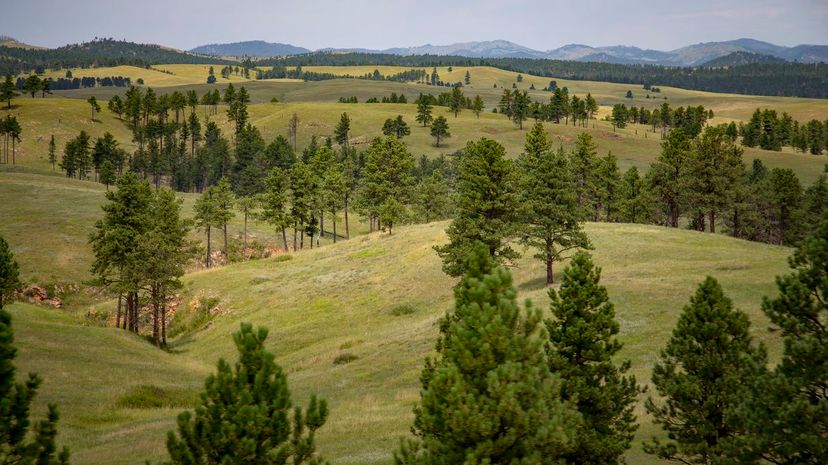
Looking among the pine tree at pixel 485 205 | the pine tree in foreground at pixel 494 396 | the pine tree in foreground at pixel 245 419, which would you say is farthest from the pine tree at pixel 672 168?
the pine tree in foreground at pixel 245 419

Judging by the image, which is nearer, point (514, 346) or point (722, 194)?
point (514, 346)

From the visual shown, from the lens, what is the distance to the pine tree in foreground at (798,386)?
12953mm

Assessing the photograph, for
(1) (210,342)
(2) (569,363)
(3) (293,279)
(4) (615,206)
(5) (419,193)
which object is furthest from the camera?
(5) (419,193)

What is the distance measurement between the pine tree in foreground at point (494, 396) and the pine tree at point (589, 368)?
11.7ft

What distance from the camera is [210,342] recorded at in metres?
55.2

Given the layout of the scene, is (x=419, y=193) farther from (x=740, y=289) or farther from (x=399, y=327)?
(x=740, y=289)

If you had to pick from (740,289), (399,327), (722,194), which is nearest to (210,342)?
(399,327)

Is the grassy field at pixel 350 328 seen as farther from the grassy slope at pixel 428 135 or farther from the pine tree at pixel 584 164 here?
the grassy slope at pixel 428 135

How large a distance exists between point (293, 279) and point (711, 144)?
49033 millimetres

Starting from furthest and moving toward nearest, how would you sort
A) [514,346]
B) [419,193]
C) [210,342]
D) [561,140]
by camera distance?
[561,140], [419,193], [210,342], [514,346]

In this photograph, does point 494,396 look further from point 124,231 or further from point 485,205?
point 124,231

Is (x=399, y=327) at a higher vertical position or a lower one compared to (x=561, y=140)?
lower

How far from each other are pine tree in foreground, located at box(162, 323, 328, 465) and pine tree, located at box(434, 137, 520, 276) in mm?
30023

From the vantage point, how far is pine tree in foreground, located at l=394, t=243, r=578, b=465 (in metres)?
12.0
